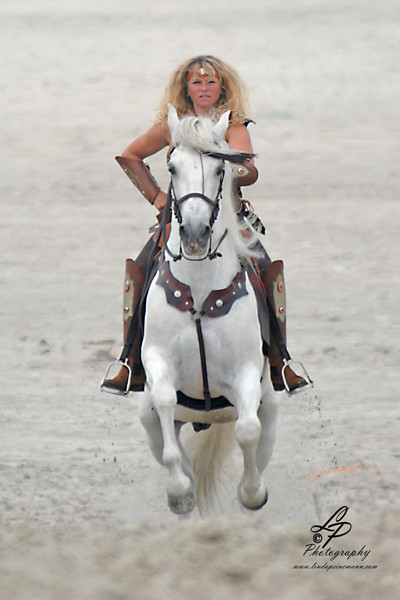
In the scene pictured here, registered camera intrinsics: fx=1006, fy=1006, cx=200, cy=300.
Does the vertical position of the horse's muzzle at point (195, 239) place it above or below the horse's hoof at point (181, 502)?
above

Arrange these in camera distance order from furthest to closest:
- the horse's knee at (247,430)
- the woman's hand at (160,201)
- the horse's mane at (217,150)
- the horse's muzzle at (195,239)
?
the woman's hand at (160,201), the horse's knee at (247,430), the horse's mane at (217,150), the horse's muzzle at (195,239)

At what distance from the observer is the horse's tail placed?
649 centimetres

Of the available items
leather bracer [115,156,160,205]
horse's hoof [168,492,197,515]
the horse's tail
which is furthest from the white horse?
the horse's tail

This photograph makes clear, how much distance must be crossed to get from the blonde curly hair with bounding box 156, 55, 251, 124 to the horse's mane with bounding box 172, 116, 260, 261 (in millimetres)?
453

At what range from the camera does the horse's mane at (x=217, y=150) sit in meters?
5.01

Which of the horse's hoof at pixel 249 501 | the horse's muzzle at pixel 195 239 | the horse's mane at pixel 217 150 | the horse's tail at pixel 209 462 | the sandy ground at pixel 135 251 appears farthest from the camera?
the horse's tail at pixel 209 462

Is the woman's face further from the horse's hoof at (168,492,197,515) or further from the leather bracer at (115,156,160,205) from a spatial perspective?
the horse's hoof at (168,492,197,515)

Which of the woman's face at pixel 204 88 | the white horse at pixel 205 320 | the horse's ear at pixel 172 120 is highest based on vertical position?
the woman's face at pixel 204 88

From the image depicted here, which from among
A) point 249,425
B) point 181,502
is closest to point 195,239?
point 249,425

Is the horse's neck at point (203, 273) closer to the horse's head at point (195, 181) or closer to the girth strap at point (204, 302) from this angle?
the girth strap at point (204, 302)

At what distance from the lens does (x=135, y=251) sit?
13.1 m

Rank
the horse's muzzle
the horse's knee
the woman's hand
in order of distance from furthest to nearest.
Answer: the woman's hand
the horse's knee
the horse's muzzle

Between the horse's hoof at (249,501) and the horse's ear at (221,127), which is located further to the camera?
the horse's hoof at (249,501)

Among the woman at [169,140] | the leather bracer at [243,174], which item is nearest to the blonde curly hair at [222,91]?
the woman at [169,140]
